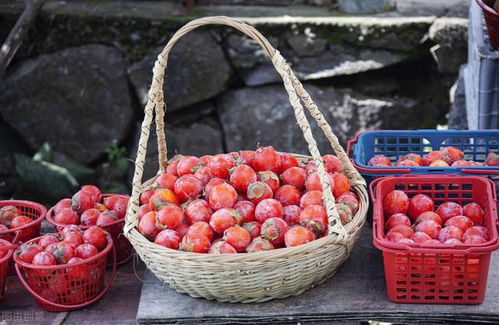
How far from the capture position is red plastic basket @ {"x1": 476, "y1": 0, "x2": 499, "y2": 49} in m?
2.72

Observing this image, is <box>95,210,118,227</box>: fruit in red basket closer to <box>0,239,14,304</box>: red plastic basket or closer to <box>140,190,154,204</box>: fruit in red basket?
<box>140,190,154,204</box>: fruit in red basket

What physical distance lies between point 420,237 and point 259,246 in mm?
463

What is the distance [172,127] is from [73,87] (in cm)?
65

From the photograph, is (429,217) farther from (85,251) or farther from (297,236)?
(85,251)

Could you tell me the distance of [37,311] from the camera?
6.74 ft

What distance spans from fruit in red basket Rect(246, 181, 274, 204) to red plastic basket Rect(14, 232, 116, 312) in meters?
0.45

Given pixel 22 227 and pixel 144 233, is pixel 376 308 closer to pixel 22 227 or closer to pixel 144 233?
pixel 144 233

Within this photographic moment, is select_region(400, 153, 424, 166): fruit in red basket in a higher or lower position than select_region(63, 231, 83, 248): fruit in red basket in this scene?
lower

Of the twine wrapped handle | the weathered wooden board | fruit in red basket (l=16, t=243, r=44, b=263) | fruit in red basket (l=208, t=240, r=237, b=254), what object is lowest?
the weathered wooden board

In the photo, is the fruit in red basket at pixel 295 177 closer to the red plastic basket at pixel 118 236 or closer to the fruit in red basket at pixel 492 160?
the red plastic basket at pixel 118 236

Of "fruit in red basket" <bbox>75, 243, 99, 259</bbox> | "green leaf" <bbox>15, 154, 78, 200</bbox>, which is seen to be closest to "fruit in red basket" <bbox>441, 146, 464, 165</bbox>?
"fruit in red basket" <bbox>75, 243, 99, 259</bbox>

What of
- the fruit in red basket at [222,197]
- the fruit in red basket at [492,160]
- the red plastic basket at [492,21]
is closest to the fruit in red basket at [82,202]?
the fruit in red basket at [222,197]

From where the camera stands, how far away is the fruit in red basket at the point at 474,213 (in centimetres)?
204

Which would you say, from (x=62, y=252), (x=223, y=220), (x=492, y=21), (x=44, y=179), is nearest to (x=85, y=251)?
(x=62, y=252)
